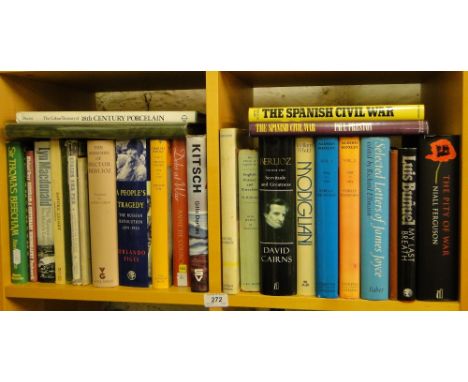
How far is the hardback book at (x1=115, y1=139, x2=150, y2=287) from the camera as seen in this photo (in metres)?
1.04

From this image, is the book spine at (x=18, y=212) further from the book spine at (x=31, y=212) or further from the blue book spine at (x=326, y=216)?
the blue book spine at (x=326, y=216)

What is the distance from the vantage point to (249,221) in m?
1.02

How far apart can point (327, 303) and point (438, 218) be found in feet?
0.88

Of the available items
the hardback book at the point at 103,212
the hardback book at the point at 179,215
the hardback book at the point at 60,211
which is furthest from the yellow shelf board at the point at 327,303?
the hardback book at the point at 60,211

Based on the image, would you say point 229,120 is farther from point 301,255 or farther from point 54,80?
point 54,80

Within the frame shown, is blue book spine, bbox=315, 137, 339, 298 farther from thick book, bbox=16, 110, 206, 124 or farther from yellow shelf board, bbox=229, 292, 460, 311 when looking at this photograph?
thick book, bbox=16, 110, 206, 124

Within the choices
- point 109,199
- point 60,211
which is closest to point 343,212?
point 109,199

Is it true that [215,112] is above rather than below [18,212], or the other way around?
above

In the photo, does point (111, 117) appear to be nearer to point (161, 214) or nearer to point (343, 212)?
point (161, 214)

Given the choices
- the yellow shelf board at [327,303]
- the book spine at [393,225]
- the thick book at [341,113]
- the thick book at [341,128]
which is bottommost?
the yellow shelf board at [327,303]

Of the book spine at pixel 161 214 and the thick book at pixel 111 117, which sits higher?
the thick book at pixel 111 117

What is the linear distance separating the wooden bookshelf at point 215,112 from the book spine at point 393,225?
0.11 feet

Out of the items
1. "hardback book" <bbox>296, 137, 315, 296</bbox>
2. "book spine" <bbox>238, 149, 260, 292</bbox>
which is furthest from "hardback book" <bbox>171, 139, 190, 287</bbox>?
"hardback book" <bbox>296, 137, 315, 296</bbox>

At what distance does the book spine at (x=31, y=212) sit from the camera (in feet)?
3.57
